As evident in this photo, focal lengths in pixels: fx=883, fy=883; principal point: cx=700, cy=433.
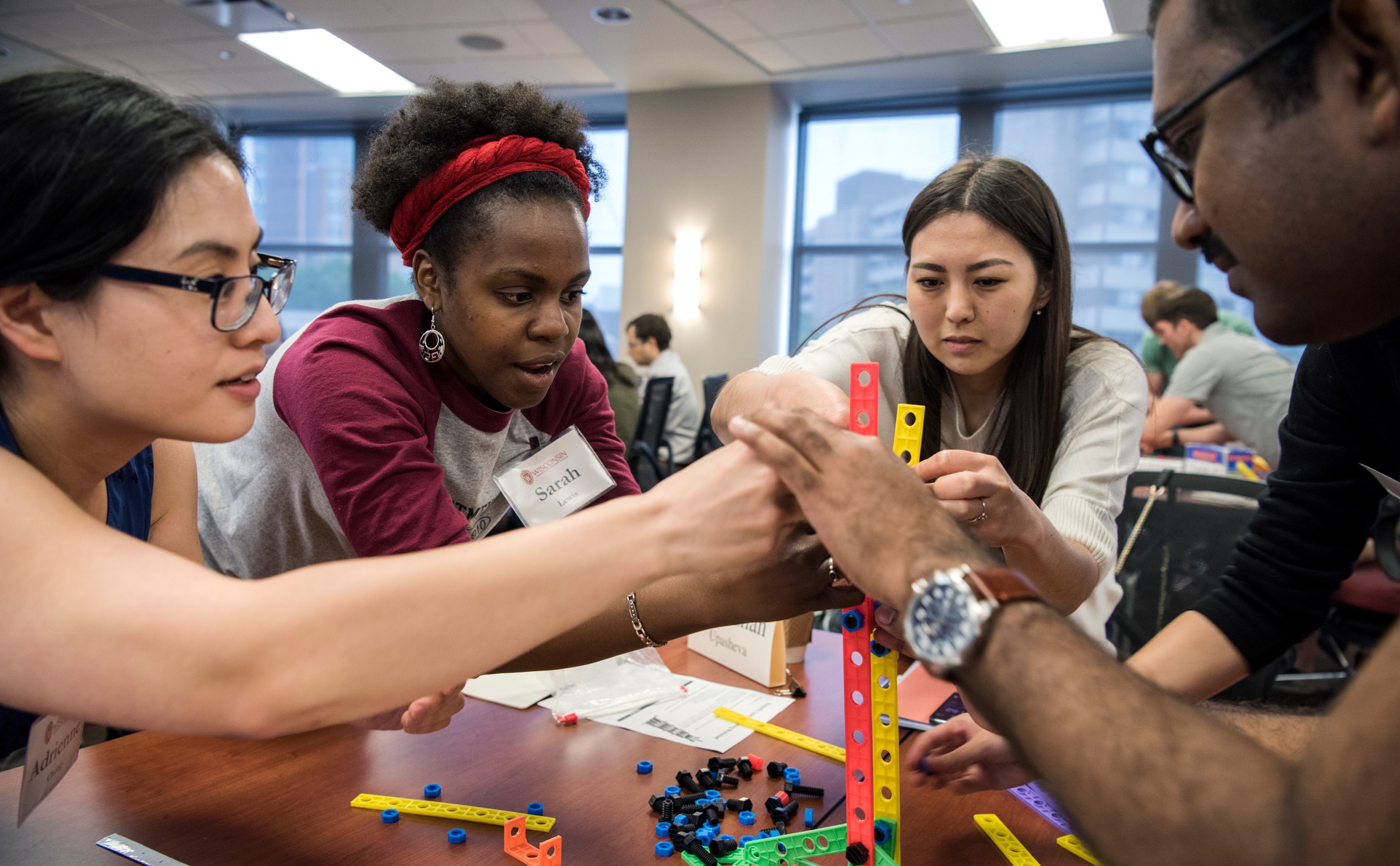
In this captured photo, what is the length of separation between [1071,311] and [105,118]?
5.36ft

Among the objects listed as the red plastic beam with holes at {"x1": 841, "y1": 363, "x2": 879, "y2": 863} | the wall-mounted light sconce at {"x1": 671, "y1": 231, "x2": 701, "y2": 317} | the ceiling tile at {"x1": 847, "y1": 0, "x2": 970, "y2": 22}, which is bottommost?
the red plastic beam with holes at {"x1": 841, "y1": 363, "x2": 879, "y2": 863}

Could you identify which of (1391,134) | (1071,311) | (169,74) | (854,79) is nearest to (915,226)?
(1071,311)

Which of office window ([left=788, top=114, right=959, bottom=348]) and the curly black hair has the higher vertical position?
office window ([left=788, top=114, right=959, bottom=348])

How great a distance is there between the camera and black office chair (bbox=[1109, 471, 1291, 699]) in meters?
2.43

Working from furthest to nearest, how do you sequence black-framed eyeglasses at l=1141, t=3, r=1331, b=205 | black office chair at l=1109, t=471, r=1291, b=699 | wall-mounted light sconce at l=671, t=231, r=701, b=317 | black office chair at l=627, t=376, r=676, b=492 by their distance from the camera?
wall-mounted light sconce at l=671, t=231, r=701, b=317 → black office chair at l=627, t=376, r=676, b=492 → black office chair at l=1109, t=471, r=1291, b=699 → black-framed eyeglasses at l=1141, t=3, r=1331, b=205

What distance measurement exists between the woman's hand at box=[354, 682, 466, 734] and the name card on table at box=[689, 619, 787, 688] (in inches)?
20.1

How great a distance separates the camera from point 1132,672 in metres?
0.71

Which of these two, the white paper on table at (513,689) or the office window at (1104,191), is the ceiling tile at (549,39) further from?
the white paper on table at (513,689)

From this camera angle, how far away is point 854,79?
295 inches

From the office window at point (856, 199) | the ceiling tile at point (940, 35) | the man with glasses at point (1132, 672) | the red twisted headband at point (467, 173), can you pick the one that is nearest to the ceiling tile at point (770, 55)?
the ceiling tile at point (940, 35)

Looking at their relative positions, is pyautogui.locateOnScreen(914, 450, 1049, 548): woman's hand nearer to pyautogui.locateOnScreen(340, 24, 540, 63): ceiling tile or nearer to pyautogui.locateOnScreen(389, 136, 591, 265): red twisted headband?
pyautogui.locateOnScreen(389, 136, 591, 265): red twisted headband

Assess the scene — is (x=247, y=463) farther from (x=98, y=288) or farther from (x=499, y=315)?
(x=98, y=288)

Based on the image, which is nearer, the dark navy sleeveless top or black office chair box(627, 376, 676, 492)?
the dark navy sleeveless top

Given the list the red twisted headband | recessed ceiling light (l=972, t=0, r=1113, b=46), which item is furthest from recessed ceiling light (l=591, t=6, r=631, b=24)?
the red twisted headband
